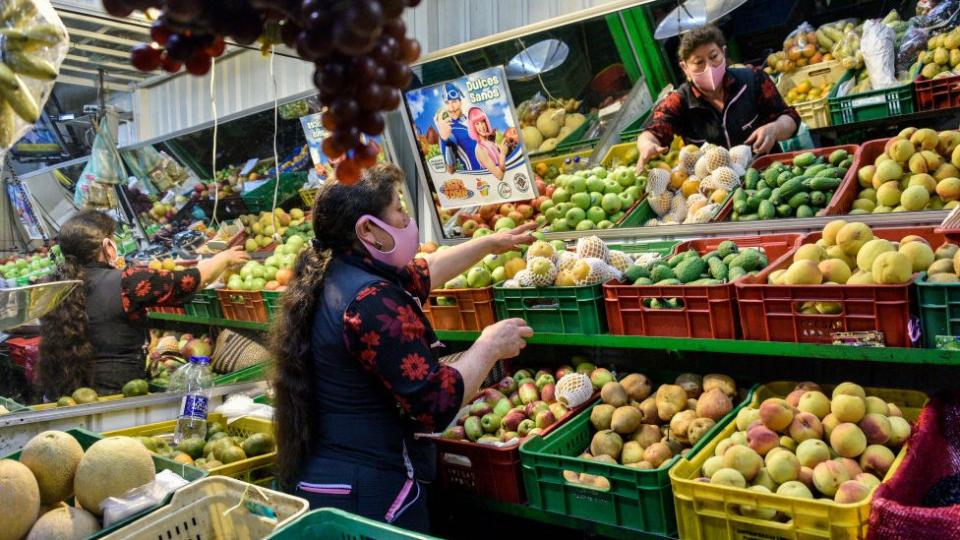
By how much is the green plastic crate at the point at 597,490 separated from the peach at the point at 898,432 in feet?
1.59

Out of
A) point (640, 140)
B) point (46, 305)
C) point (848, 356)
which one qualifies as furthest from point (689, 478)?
point (640, 140)

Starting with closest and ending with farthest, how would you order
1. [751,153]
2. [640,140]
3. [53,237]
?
[751,153] < [640,140] < [53,237]

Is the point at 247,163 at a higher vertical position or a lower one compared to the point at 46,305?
higher

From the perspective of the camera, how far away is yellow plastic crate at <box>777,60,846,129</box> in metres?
4.23

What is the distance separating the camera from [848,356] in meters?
2.22

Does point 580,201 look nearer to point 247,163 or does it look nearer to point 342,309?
point 342,309

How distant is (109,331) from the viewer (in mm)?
4305

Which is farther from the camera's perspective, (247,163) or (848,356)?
(247,163)

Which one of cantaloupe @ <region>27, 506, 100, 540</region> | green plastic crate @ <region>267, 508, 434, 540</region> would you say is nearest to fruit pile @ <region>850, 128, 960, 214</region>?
green plastic crate @ <region>267, 508, 434, 540</region>

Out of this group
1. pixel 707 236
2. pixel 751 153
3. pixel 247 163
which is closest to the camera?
pixel 707 236

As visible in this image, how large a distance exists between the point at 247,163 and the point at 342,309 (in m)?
4.73

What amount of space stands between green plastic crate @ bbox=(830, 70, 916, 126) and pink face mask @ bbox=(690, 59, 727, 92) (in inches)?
24.5

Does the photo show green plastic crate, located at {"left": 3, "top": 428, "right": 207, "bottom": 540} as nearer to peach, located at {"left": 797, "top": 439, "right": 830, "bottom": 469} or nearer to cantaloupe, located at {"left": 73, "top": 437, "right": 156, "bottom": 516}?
cantaloupe, located at {"left": 73, "top": 437, "right": 156, "bottom": 516}

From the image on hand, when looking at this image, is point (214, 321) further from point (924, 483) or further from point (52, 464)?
point (924, 483)
